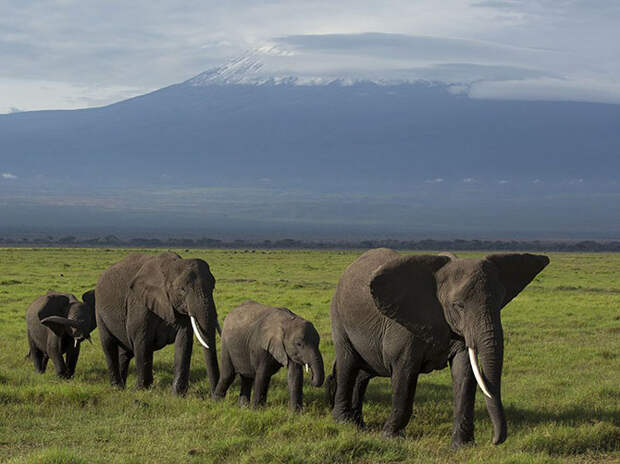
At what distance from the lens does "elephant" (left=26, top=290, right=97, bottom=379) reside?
673 inches

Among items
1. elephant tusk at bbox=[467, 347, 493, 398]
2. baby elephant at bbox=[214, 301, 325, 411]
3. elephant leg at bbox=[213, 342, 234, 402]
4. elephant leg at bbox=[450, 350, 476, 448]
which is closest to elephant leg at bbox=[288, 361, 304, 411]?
baby elephant at bbox=[214, 301, 325, 411]

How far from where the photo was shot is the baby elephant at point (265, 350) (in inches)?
536

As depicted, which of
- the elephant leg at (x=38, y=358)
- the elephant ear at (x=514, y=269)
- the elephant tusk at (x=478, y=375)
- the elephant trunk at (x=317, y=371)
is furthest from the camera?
the elephant leg at (x=38, y=358)

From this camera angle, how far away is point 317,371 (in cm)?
1325

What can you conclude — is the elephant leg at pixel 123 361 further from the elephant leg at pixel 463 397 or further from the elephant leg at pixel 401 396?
the elephant leg at pixel 463 397

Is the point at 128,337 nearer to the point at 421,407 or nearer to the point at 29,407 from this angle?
the point at 29,407

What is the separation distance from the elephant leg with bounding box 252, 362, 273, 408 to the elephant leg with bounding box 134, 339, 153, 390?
2.05 metres

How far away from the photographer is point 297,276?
55.5 m

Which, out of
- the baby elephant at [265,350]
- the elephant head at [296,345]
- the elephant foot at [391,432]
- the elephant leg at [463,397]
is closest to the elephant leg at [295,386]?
the baby elephant at [265,350]

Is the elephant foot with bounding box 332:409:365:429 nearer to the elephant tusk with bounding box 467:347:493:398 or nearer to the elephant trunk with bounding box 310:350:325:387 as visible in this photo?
the elephant trunk with bounding box 310:350:325:387

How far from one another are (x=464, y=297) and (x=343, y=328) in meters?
3.36

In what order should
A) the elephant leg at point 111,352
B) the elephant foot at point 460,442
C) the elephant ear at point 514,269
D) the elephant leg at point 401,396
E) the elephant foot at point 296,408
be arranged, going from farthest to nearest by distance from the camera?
the elephant leg at point 111,352 < the elephant foot at point 296,408 < the elephant leg at point 401,396 < the elephant foot at point 460,442 < the elephant ear at point 514,269

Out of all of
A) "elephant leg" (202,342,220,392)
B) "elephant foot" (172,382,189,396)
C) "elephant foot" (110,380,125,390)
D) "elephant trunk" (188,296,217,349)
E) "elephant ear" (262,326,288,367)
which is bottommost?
"elephant foot" (110,380,125,390)

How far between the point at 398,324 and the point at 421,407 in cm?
296
